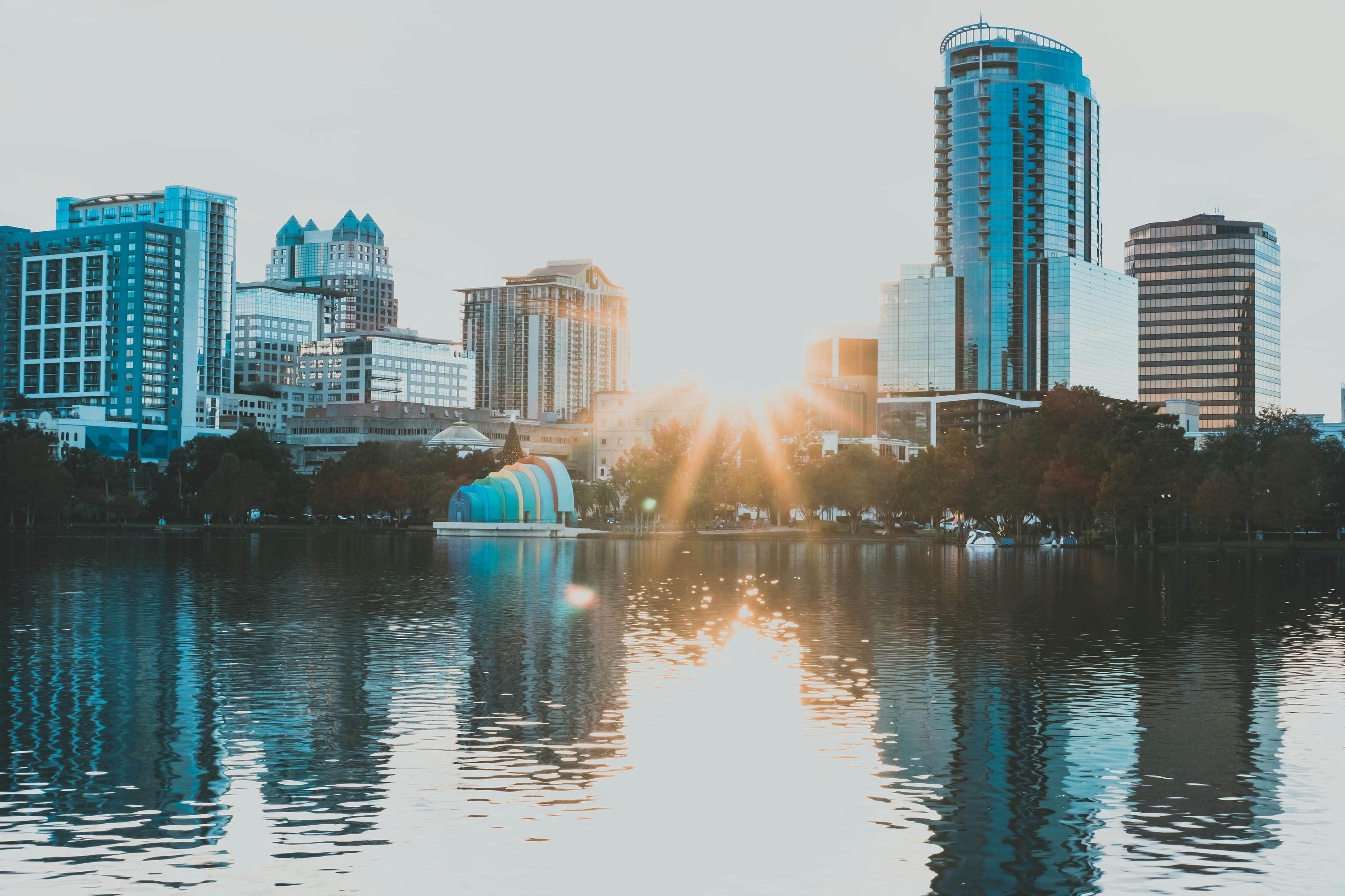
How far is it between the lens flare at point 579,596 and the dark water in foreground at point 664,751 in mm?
3499

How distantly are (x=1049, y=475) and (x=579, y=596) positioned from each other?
82180mm

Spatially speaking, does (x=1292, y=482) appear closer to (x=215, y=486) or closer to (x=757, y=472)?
(x=757, y=472)

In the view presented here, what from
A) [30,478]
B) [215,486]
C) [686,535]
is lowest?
[686,535]

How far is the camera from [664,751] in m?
25.2

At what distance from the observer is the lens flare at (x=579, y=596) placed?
58.3 m

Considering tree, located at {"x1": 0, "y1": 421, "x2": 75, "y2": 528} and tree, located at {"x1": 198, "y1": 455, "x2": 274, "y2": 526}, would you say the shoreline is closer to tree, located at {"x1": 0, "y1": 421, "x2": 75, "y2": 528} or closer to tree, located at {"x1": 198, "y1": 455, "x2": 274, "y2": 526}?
tree, located at {"x1": 198, "y1": 455, "x2": 274, "y2": 526}

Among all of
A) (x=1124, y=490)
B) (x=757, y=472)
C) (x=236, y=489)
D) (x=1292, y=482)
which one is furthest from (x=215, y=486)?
(x=1292, y=482)

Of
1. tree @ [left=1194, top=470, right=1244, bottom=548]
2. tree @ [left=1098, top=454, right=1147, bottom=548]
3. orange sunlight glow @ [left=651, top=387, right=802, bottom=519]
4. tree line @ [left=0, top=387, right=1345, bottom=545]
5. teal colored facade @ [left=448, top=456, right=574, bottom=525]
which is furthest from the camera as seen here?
teal colored facade @ [left=448, top=456, right=574, bottom=525]

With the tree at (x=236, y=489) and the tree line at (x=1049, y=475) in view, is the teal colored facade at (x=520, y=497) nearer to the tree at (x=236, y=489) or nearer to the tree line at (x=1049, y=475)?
the tree line at (x=1049, y=475)

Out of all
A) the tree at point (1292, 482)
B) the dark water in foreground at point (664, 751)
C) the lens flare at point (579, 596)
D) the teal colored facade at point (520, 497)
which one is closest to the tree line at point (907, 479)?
the tree at point (1292, 482)

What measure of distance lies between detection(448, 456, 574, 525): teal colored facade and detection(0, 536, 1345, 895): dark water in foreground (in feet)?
421

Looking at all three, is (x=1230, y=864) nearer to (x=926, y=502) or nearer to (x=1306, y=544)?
(x=1306, y=544)

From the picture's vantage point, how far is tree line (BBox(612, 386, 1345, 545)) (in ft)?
419

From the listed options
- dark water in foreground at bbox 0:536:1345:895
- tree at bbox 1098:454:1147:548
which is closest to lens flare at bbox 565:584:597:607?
dark water in foreground at bbox 0:536:1345:895
